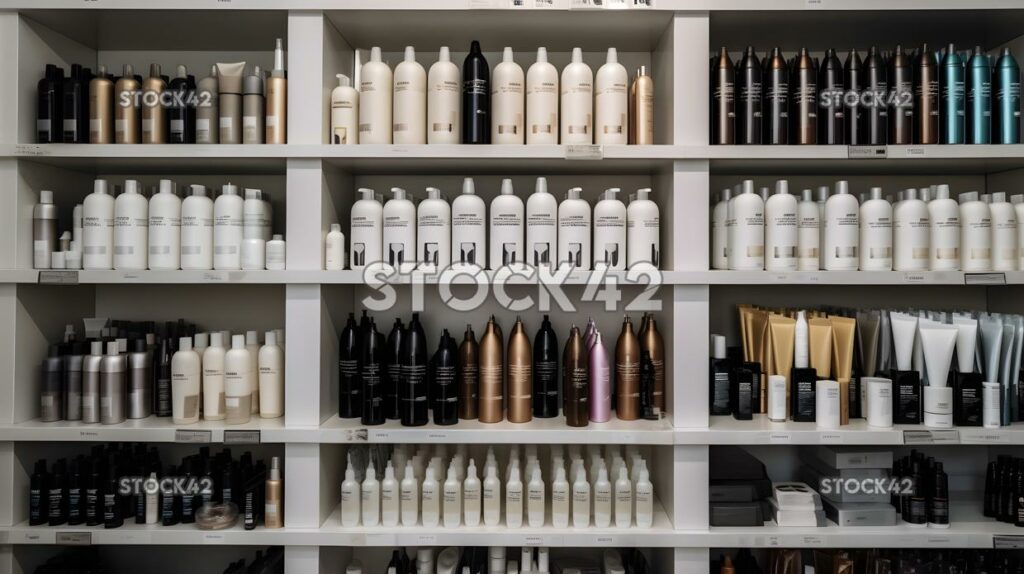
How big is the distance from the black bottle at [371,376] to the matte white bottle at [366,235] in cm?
25

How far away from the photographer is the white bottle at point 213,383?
210cm

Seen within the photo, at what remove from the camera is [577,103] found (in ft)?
6.76

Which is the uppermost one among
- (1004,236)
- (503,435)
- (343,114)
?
(343,114)

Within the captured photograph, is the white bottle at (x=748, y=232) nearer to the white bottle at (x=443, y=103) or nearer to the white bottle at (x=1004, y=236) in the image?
the white bottle at (x=1004, y=236)

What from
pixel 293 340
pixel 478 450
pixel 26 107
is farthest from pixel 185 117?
pixel 478 450

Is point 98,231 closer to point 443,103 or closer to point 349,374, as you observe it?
point 349,374

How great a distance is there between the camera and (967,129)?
2084 mm

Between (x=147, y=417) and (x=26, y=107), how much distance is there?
112 cm

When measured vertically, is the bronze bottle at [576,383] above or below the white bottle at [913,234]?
below

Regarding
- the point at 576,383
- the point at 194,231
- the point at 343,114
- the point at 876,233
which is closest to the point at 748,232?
the point at 876,233

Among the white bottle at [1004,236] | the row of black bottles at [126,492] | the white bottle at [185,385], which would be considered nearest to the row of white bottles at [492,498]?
the row of black bottles at [126,492]

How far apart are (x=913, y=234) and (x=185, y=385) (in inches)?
95.9

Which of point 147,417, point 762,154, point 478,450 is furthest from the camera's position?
point 478,450

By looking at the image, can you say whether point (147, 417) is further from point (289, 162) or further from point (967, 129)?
point (967, 129)
